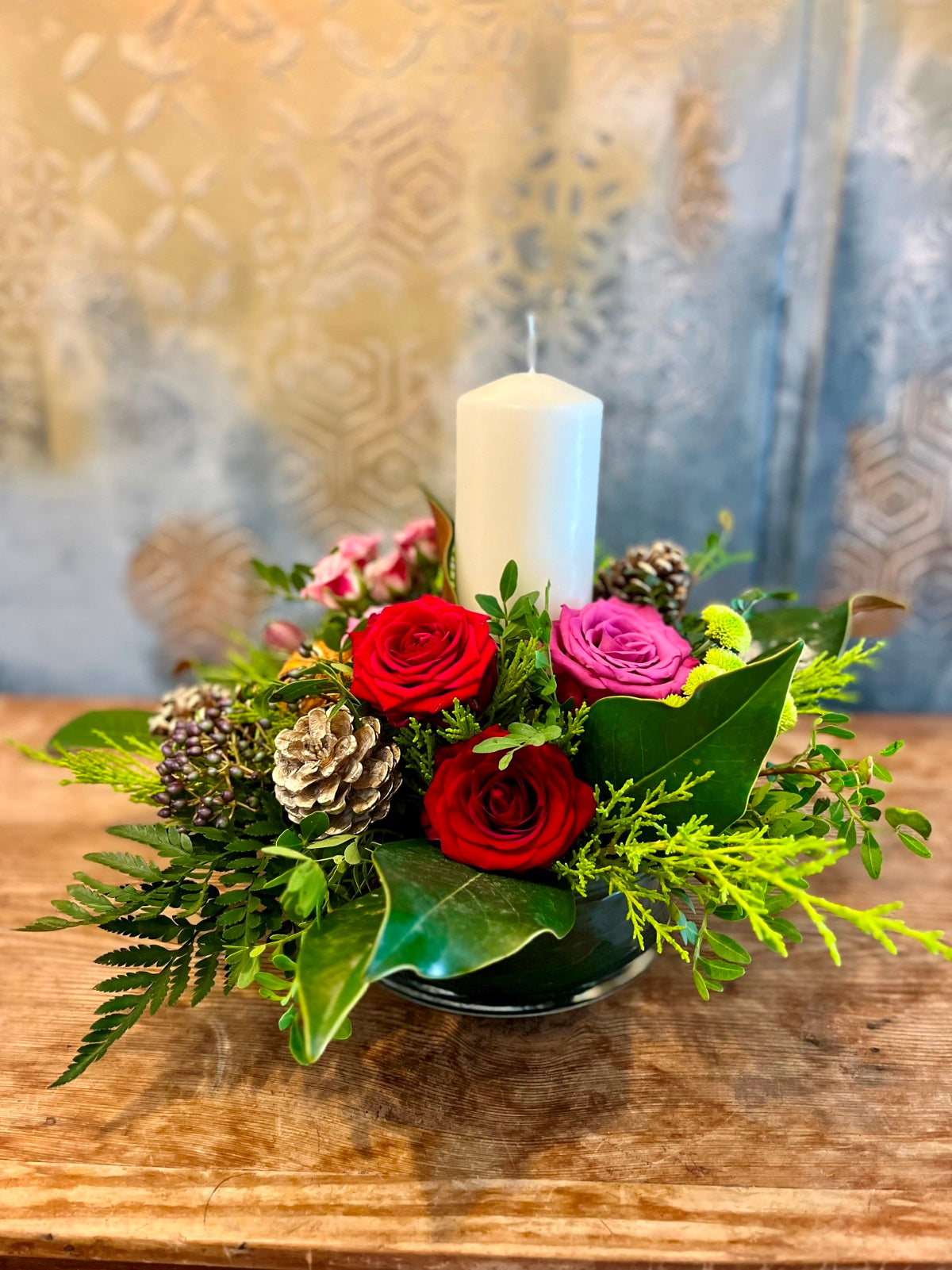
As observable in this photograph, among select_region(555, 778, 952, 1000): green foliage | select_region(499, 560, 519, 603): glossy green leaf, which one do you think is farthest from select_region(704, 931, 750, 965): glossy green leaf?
select_region(499, 560, 519, 603): glossy green leaf

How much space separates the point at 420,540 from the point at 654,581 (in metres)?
→ 0.19

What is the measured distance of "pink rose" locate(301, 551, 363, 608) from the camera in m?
0.64

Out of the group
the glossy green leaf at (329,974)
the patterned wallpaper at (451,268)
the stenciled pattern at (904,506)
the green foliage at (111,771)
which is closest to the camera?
the glossy green leaf at (329,974)

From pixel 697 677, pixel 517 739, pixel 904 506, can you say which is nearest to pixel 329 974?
pixel 517 739

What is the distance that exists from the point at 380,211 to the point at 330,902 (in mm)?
808

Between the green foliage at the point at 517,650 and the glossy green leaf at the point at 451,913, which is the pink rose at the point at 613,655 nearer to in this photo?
the green foliage at the point at 517,650

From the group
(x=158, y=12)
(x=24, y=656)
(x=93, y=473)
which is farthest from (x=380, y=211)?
(x=24, y=656)

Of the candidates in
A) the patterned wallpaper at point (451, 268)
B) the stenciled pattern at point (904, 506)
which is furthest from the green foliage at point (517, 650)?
the stenciled pattern at point (904, 506)

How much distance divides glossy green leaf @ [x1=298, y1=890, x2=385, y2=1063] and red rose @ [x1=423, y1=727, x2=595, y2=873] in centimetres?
6

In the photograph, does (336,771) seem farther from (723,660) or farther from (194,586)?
(194,586)

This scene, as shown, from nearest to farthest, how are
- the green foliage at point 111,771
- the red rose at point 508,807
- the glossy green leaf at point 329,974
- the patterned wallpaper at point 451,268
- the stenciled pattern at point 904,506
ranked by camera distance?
1. the glossy green leaf at point 329,974
2. the red rose at point 508,807
3. the green foliage at point 111,771
4. the patterned wallpaper at point 451,268
5. the stenciled pattern at point 904,506

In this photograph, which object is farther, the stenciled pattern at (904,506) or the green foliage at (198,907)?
the stenciled pattern at (904,506)

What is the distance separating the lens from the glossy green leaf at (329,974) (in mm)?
317

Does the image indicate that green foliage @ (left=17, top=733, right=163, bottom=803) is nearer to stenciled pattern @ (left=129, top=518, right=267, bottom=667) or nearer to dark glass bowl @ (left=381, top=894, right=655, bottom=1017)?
dark glass bowl @ (left=381, top=894, right=655, bottom=1017)
